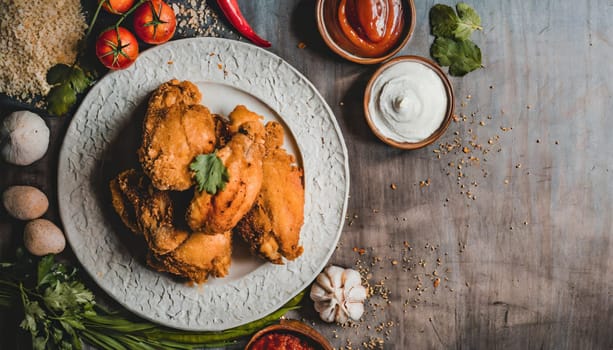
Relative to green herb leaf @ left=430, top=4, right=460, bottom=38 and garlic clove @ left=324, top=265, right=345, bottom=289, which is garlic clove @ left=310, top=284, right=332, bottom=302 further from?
green herb leaf @ left=430, top=4, right=460, bottom=38

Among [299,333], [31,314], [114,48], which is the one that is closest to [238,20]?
→ [114,48]

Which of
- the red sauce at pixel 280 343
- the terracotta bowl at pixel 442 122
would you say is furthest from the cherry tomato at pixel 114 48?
the red sauce at pixel 280 343

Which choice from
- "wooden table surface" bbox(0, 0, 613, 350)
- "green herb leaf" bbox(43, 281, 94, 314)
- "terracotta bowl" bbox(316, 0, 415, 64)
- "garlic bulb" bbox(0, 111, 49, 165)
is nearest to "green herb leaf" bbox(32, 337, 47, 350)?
"green herb leaf" bbox(43, 281, 94, 314)

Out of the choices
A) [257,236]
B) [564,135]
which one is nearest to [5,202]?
[257,236]

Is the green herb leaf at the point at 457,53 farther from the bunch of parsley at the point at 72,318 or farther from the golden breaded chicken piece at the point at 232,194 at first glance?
the bunch of parsley at the point at 72,318

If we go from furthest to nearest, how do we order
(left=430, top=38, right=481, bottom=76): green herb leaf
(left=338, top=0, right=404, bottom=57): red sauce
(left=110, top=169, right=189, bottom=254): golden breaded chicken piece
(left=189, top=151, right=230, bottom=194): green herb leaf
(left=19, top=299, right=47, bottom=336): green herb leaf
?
1. (left=430, top=38, right=481, bottom=76): green herb leaf
2. (left=338, top=0, right=404, bottom=57): red sauce
3. (left=19, top=299, right=47, bottom=336): green herb leaf
4. (left=110, top=169, right=189, bottom=254): golden breaded chicken piece
5. (left=189, top=151, right=230, bottom=194): green herb leaf

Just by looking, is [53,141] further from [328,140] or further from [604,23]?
[604,23]
